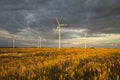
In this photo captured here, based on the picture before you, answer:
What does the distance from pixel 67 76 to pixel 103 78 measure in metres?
1.84

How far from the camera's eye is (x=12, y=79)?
368 inches

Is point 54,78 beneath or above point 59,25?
beneath

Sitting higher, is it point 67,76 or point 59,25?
point 59,25

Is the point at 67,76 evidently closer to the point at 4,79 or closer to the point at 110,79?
the point at 110,79

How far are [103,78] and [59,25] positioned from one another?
6197 centimetres

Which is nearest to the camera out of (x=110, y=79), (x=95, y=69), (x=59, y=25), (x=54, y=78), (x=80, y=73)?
(x=110, y=79)

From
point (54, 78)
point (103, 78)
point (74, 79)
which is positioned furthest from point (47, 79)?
point (103, 78)

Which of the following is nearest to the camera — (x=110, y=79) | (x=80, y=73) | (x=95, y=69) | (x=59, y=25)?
(x=110, y=79)

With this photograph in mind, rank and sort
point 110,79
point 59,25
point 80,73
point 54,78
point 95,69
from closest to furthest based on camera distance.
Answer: point 110,79, point 54,78, point 80,73, point 95,69, point 59,25

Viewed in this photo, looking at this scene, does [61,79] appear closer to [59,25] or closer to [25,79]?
[25,79]

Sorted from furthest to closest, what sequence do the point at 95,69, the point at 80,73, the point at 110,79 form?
1. the point at 95,69
2. the point at 80,73
3. the point at 110,79

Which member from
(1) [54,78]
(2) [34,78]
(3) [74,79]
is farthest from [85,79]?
(2) [34,78]

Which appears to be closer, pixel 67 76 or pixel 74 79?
pixel 74 79

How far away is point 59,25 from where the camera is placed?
70125 millimetres
